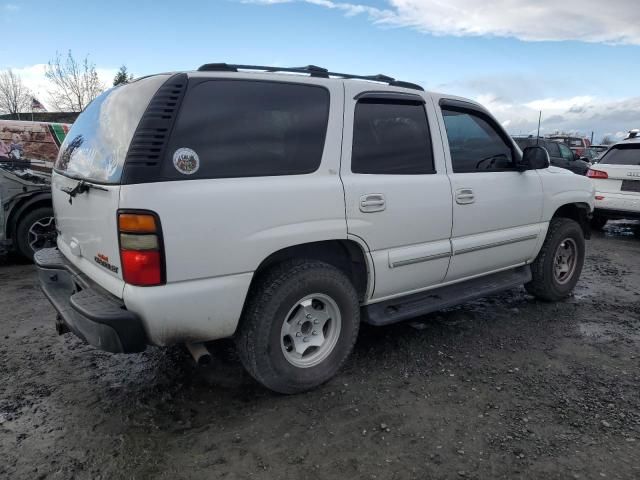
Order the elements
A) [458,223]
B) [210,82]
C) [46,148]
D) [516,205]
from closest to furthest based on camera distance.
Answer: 1. [210,82]
2. [458,223]
3. [516,205]
4. [46,148]

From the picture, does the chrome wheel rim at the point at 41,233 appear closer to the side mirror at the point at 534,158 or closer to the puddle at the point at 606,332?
the side mirror at the point at 534,158

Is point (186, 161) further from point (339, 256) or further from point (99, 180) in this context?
point (339, 256)

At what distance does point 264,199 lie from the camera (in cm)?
266

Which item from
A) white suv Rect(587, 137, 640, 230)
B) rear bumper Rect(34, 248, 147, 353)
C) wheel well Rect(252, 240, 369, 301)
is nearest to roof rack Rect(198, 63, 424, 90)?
wheel well Rect(252, 240, 369, 301)

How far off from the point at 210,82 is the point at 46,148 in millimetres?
10686

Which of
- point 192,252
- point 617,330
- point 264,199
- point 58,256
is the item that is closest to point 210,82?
point 264,199

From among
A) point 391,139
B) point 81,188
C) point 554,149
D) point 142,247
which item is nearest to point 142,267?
point 142,247

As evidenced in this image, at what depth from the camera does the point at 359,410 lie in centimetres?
290

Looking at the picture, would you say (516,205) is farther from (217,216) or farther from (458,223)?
(217,216)

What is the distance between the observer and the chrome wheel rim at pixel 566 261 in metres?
4.88

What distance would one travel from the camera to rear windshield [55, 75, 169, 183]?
8.32 feet

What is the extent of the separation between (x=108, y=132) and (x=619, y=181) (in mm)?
8320

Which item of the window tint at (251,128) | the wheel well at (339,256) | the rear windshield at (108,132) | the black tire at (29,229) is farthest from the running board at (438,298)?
the black tire at (29,229)

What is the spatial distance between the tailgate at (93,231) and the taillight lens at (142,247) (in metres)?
0.07
